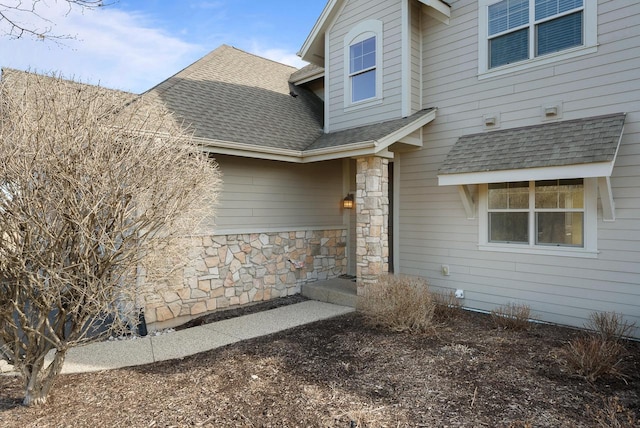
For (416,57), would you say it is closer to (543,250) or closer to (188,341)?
(543,250)

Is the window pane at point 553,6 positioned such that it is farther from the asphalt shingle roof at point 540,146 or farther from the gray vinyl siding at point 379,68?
the gray vinyl siding at point 379,68

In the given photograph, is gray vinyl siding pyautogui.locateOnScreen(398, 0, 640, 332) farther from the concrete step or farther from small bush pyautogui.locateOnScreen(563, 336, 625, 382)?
small bush pyautogui.locateOnScreen(563, 336, 625, 382)

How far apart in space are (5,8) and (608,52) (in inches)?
287

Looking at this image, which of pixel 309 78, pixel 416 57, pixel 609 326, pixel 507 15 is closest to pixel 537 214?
pixel 609 326

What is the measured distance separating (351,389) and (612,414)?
2155 mm

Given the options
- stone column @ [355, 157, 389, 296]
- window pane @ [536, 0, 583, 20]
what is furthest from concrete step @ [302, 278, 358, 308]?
window pane @ [536, 0, 583, 20]

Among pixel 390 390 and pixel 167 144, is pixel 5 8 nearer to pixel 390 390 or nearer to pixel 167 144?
pixel 167 144

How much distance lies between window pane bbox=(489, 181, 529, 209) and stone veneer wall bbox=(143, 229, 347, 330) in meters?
3.62

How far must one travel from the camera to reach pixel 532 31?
19.9 ft

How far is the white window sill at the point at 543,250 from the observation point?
5.56 metres

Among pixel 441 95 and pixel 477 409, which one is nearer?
pixel 477 409

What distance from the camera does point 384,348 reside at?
16.3 feet

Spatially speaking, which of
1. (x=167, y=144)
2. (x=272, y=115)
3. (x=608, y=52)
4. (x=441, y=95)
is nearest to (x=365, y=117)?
(x=441, y=95)

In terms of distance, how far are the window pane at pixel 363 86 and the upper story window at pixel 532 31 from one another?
6.87 ft
